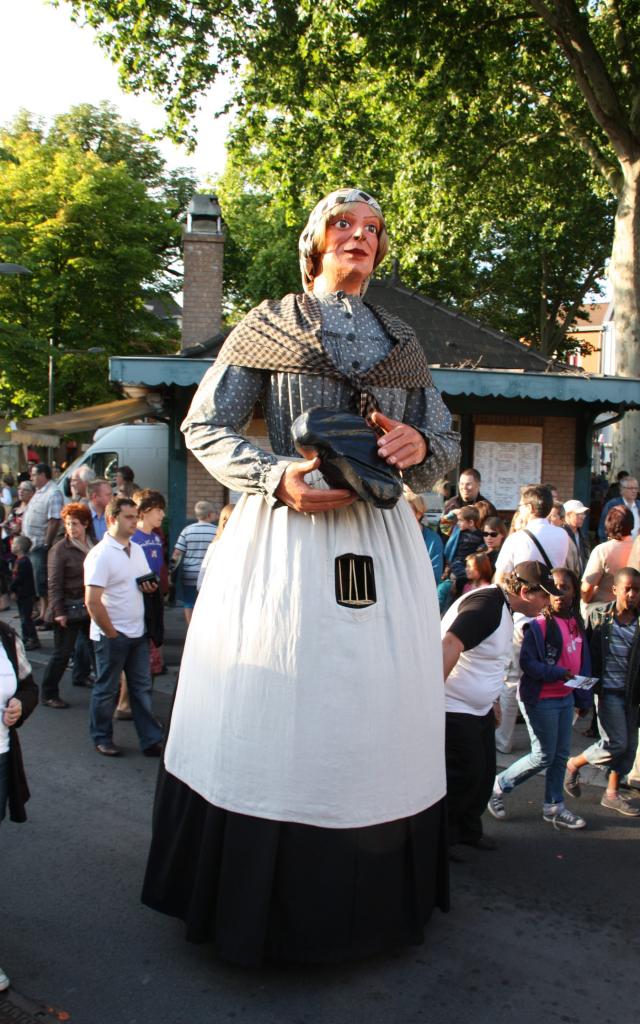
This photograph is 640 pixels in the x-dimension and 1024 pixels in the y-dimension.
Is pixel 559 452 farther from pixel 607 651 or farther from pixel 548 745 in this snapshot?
pixel 548 745

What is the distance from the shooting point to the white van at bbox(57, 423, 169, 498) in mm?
14617

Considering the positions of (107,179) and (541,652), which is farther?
(107,179)

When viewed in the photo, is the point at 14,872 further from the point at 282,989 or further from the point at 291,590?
the point at 291,590

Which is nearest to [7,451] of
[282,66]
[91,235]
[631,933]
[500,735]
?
[91,235]

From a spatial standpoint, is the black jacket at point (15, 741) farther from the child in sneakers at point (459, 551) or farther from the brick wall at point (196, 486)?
the brick wall at point (196, 486)

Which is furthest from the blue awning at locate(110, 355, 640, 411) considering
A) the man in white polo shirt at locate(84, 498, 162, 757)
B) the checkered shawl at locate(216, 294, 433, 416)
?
the checkered shawl at locate(216, 294, 433, 416)

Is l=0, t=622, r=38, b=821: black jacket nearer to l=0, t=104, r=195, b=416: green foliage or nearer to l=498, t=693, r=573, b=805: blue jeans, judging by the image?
l=498, t=693, r=573, b=805: blue jeans

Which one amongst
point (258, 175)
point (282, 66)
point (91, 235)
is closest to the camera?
point (282, 66)

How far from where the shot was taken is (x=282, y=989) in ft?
10.0

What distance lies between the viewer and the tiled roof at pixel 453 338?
15.4 metres

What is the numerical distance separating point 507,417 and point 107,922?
10.7 m

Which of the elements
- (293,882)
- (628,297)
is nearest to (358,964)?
(293,882)

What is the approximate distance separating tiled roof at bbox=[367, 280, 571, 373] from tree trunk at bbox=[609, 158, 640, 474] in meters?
1.33

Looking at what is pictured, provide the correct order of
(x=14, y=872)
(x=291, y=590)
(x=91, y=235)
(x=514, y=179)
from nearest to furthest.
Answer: (x=291, y=590)
(x=14, y=872)
(x=514, y=179)
(x=91, y=235)
